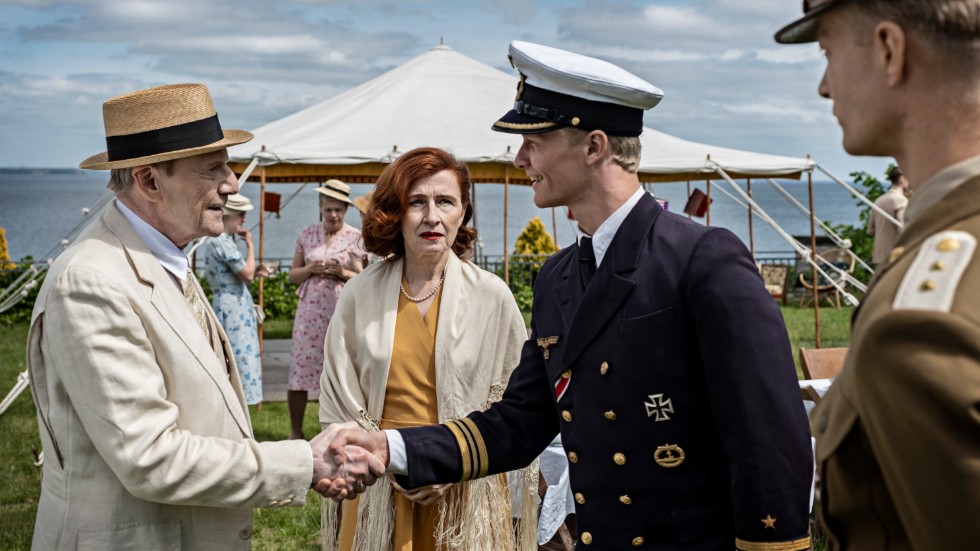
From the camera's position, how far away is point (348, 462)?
2879 millimetres

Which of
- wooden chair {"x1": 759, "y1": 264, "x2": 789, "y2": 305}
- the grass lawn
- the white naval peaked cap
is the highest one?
the white naval peaked cap

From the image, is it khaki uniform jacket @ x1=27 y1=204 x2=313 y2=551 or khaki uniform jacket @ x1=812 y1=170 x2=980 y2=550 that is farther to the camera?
khaki uniform jacket @ x1=27 y1=204 x2=313 y2=551

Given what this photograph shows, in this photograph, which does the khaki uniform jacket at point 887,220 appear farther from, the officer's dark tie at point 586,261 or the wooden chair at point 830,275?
the officer's dark tie at point 586,261

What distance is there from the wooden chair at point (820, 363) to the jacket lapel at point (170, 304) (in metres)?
3.89

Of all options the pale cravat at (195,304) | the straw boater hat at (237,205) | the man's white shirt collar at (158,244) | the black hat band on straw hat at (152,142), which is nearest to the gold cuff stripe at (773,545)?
the pale cravat at (195,304)

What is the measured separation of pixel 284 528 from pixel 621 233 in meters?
4.08

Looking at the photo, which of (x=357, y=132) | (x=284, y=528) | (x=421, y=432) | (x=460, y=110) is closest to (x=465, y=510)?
(x=421, y=432)

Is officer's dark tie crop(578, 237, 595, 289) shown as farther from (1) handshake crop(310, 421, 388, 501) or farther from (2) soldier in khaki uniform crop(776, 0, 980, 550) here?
(2) soldier in khaki uniform crop(776, 0, 980, 550)

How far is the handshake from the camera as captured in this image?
9.34 ft

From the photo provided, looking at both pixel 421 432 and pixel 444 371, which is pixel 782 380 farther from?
pixel 444 371

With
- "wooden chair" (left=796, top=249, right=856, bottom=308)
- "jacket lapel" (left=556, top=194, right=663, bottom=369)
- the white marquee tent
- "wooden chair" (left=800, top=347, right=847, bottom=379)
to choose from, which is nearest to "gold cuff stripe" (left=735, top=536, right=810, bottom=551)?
"jacket lapel" (left=556, top=194, right=663, bottom=369)

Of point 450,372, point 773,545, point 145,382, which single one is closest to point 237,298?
point 450,372

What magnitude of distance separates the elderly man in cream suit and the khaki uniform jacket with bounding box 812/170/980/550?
5.58 feet

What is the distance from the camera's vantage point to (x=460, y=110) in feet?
36.7
